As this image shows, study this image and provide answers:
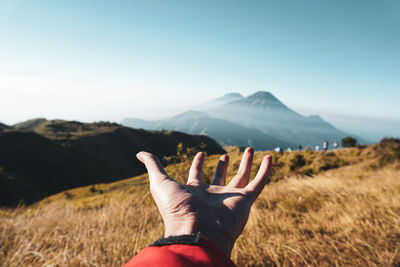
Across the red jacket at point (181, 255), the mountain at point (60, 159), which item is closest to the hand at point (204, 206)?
the red jacket at point (181, 255)

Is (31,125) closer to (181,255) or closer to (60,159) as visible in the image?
(60,159)

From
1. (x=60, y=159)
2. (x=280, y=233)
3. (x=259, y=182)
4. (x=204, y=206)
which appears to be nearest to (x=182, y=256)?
(x=204, y=206)

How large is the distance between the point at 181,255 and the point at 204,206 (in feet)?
2.10

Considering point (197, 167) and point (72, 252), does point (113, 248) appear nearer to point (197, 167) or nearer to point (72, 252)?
point (72, 252)

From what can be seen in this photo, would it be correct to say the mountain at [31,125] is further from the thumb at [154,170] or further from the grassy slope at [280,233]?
the thumb at [154,170]

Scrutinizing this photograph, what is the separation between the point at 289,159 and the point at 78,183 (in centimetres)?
8870

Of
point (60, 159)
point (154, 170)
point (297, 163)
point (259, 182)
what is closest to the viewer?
point (154, 170)

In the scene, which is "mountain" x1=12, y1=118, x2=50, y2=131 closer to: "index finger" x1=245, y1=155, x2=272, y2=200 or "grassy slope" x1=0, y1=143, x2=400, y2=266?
"grassy slope" x1=0, y1=143, x2=400, y2=266

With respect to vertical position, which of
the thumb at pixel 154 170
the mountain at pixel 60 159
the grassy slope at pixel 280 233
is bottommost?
the mountain at pixel 60 159

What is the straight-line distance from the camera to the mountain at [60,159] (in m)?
64.8

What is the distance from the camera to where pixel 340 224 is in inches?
126

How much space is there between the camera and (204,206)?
1.62m

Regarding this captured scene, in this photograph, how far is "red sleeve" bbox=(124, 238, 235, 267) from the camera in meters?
0.92

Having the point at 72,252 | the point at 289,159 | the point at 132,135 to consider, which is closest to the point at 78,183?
the point at 132,135
